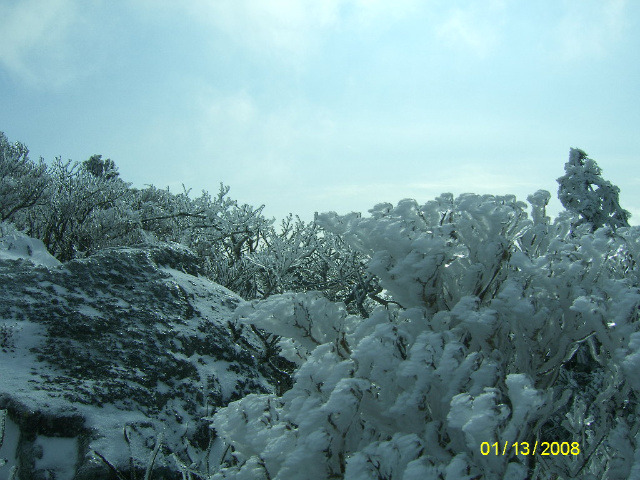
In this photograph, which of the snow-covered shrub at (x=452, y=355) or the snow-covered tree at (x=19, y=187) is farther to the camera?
the snow-covered tree at (x=19, y=187)

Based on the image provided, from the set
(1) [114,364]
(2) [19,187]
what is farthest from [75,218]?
(1) [114,364]

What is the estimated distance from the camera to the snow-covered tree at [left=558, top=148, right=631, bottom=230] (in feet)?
43.8

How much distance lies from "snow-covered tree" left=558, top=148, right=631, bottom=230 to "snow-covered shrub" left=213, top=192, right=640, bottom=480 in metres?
12.9

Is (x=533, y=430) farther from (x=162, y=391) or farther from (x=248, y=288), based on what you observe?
(x=248, y=288)

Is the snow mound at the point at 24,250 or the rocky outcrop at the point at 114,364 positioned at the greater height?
the snow mound at the point at 24,250

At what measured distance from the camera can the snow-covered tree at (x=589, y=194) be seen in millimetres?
13359

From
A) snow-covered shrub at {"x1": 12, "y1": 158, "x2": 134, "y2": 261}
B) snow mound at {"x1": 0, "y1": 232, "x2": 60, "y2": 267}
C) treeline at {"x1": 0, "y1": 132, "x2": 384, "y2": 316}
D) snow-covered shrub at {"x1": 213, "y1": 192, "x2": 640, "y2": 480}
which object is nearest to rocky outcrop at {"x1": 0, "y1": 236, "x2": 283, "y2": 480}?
snow mound at {"x1": 0, "y1": 232, "x2": 60, "y2": 267}

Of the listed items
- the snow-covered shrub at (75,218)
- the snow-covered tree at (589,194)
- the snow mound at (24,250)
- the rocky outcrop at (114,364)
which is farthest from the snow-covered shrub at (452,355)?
the snow-covered tree at (589,194)

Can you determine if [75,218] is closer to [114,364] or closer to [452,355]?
[114,364]

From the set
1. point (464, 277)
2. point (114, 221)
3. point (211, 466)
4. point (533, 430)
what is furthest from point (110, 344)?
point (114, 221)

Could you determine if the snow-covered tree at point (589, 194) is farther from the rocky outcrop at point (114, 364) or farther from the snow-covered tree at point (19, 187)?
the snow-covered tree at point (19, 187)
